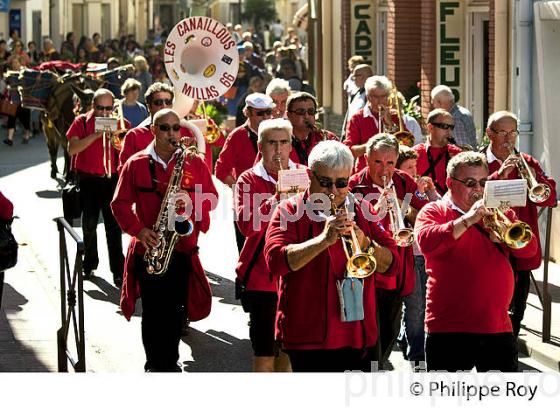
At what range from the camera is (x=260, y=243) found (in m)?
9.73

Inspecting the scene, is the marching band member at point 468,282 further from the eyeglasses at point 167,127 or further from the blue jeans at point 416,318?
the eyeglasses at point 167,127

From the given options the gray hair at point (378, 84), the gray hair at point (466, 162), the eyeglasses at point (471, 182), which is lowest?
the eyeglasses at point (471, 182)

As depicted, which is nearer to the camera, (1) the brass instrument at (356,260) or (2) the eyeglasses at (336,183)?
(1) the brass instrument at (356,260)

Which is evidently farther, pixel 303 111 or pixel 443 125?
pixel 303 111

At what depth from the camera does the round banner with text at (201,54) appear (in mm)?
14469

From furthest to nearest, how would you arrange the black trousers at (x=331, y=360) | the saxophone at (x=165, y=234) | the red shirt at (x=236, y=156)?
the red shirt at (x=236, y=156)
the saxophone at (x=165, y=234)
the black trousers at (x=331, y=360)

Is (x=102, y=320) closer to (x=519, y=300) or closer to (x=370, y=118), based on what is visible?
(x=370, y=118)

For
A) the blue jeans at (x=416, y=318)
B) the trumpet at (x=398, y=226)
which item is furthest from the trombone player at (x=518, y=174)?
the trumpet at (x=398, y=226)

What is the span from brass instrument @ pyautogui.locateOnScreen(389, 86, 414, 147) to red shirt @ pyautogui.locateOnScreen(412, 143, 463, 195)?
1116 millimetres

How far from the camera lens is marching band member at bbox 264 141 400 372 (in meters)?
7.67

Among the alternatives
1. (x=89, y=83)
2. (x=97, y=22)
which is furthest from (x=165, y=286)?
(x=97, y=22)

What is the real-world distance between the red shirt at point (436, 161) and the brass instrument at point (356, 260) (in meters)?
3.94

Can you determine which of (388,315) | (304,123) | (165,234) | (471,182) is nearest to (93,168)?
(304,123)

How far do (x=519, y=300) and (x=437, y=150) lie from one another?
1260 mm
